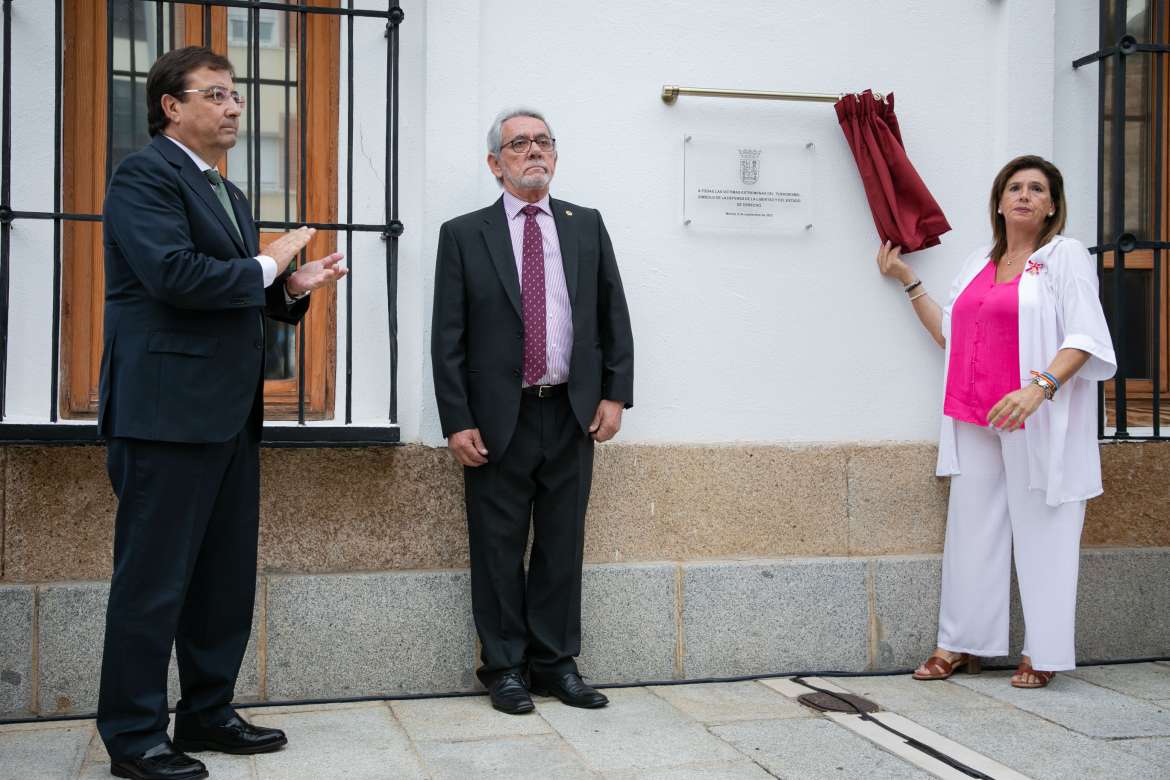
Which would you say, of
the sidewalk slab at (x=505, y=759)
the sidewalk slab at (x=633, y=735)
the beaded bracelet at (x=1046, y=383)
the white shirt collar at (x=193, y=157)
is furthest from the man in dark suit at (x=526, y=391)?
the beaded bracelet at (x=1046, y=383)

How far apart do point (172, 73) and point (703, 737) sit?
2.55m

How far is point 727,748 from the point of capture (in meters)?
3.57

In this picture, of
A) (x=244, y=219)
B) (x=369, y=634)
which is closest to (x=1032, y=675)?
(x=369, y=634)

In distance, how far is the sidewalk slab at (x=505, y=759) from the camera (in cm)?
329

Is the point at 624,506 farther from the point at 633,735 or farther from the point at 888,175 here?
the point at 888,175

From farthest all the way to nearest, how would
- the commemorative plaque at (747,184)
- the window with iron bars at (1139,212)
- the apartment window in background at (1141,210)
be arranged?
the apartment window in background at (1141,210), the window with iron bars at (1139,212), the commemorative plaque at (747,184)

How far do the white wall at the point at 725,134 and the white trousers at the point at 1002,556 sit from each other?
14.1 inches

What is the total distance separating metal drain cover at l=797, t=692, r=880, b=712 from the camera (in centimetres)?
407

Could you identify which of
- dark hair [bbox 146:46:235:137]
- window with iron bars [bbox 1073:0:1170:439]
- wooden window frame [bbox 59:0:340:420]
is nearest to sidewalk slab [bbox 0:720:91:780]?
wooden window frame [bbox 59:0:340:420]

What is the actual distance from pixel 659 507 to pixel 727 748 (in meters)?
1.15

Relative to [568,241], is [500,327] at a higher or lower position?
lower

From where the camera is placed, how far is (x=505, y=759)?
3.43m

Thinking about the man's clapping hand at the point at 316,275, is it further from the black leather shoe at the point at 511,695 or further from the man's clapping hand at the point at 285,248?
the black leather shoe at the point at 511,695

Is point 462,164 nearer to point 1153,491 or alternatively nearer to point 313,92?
point 313,92
